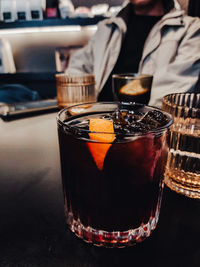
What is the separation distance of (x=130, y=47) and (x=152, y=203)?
191 centimetres

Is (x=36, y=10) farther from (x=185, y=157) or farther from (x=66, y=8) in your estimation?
(x=185, y=157)

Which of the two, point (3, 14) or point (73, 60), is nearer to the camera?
point (73, 60)

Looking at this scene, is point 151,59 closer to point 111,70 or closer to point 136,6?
point 111,70

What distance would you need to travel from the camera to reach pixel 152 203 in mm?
289

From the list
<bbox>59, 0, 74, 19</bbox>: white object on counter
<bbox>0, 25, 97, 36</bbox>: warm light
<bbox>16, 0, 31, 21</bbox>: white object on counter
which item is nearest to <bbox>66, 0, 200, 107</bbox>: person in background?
<bbox>59, 0, 74, 19</bbox>: white object on counter

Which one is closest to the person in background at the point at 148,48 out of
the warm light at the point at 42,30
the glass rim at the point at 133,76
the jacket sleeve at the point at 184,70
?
the jacket sleeve at the point at 184,70

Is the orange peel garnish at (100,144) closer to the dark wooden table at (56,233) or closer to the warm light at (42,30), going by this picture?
the dark wooden table at (56,233)

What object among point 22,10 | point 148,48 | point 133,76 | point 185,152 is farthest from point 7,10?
point 185,152

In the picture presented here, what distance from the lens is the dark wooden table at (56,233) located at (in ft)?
0.84

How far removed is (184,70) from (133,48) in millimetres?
588

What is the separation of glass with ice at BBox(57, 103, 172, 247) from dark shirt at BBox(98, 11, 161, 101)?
66.4 inches

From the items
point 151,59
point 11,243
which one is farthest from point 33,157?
point 151,59

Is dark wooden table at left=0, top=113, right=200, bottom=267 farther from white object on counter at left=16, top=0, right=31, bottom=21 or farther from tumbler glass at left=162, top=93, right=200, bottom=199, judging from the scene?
white object on counter at left=16, top=0, right=31, bottom=21

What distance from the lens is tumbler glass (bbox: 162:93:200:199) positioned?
36 centimetres
